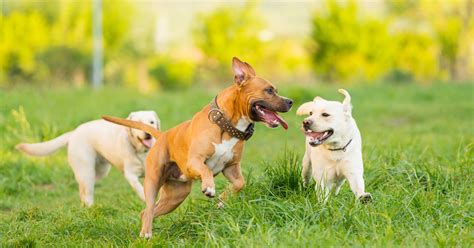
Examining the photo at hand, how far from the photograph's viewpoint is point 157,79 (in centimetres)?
4538

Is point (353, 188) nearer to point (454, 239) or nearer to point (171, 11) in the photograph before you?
point (454, 239)

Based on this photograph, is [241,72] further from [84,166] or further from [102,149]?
[84,166]

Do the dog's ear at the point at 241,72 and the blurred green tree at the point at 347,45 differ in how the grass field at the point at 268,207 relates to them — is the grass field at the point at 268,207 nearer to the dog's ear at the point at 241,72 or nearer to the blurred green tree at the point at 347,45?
the dog's ear at the point at 241,72

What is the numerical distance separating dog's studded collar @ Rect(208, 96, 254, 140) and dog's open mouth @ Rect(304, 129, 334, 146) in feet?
1.66

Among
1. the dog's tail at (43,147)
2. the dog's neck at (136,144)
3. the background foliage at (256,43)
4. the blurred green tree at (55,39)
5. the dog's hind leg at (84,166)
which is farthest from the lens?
the blurred green tree at (55,39)

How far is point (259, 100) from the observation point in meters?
6.45

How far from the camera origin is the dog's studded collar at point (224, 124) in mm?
6547

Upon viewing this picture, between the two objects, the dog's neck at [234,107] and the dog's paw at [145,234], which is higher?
the dog's neck at [234,107]

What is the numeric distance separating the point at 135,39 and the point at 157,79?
A: 40.8 feet

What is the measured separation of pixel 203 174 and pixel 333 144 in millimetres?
1187

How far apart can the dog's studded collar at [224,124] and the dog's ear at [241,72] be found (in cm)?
30

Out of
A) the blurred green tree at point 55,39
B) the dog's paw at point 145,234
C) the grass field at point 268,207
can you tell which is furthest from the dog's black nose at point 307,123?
the blurred green tree at point 55,39

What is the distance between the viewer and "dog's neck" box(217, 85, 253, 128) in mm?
6562

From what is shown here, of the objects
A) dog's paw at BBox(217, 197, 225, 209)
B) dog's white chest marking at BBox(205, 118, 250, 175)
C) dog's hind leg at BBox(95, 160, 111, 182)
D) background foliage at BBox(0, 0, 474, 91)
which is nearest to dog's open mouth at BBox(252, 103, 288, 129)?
dog's white chest marking at BBox(205, 118, 250, 175)
